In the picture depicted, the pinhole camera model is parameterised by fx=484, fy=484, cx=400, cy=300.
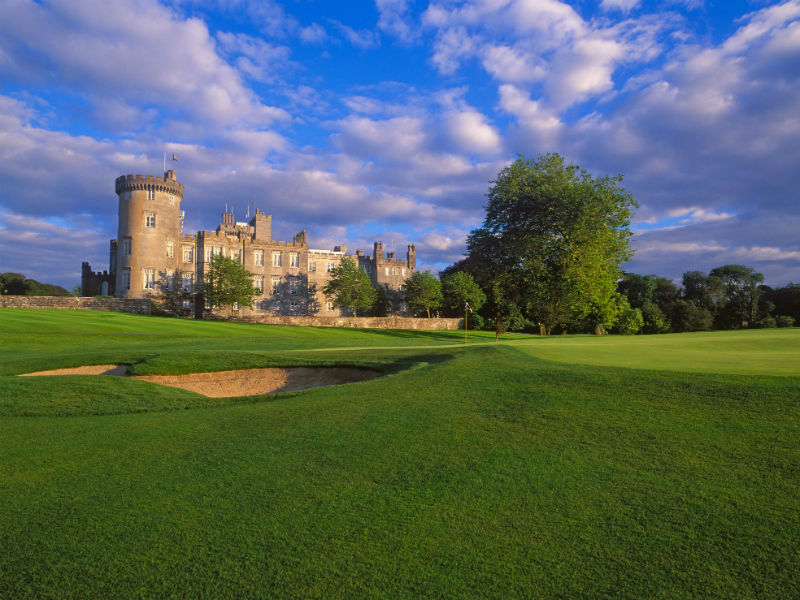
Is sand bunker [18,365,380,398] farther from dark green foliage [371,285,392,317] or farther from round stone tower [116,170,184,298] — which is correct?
dark green foliage [371,285,392,317]

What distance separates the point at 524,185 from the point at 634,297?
4916cm

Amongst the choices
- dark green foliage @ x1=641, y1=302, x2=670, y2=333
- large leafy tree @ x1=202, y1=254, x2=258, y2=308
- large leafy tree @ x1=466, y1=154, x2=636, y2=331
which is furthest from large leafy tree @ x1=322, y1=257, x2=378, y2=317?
dark green foliage @ x1=641, y1=302, x2=670, y2=333

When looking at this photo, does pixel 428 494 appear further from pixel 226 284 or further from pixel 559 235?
pixel 226 284

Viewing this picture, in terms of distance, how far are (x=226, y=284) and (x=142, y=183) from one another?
657 inches

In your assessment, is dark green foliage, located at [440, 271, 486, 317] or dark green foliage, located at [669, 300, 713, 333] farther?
dark green foliage, located at [669, 300, 713, 333]

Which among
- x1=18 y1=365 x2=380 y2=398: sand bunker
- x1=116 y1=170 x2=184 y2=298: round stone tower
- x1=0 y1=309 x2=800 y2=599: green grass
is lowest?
x1=18 y1=365 x2=380 y2=398: sand bunker

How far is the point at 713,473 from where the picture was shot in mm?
5305

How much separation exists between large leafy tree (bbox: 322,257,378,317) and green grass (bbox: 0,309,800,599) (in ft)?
196

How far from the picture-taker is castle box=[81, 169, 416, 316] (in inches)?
2420

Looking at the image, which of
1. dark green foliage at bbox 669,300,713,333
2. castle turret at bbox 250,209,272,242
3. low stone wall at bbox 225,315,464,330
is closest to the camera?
low stone wall at bbox 225,315,464,330

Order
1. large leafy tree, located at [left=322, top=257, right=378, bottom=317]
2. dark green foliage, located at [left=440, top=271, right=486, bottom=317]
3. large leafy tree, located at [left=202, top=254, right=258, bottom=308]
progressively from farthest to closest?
large leafy tree, located at [left=322, top=257, right=378, bottom=317]
dark green foliage, located at [left=440, top=271, right=486, bottom=317]
large leafy tree, located at [left=202, top=254, right=258, bottom=308]

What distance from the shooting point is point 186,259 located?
6656 centimetres

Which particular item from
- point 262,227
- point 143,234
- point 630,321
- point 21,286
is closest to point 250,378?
point 630,321

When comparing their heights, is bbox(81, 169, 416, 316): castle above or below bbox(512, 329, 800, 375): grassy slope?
above
